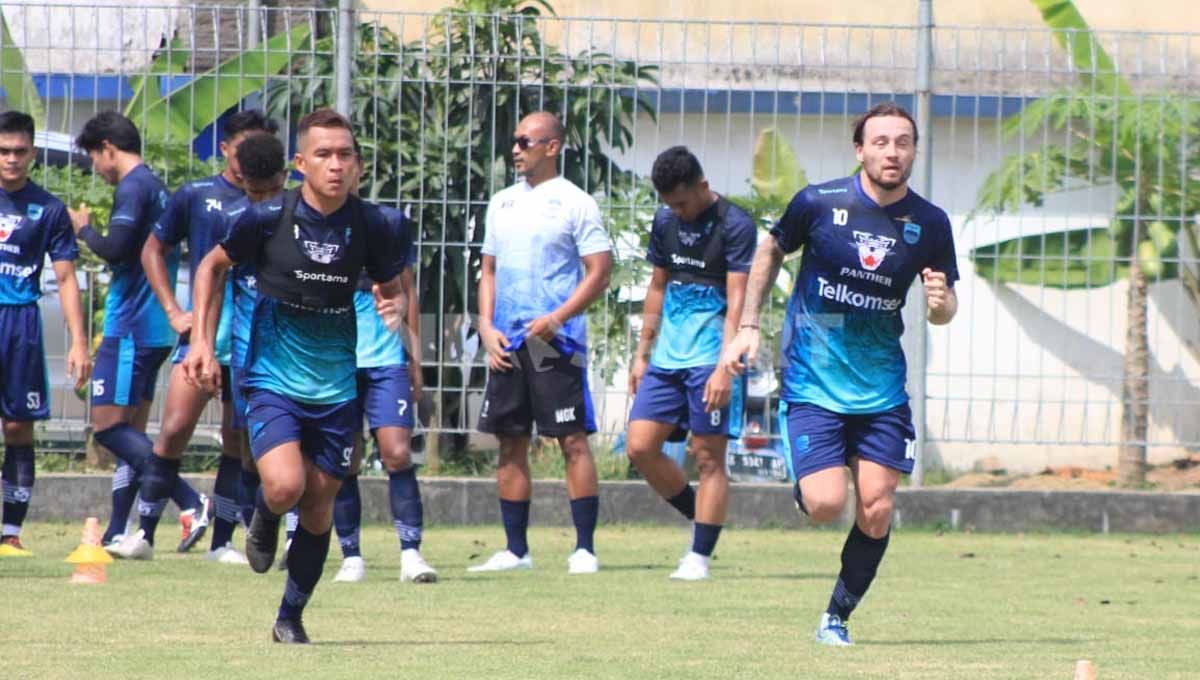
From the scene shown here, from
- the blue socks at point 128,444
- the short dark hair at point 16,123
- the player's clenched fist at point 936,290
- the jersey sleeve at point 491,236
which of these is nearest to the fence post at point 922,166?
the jersey sleeve at point 491,236

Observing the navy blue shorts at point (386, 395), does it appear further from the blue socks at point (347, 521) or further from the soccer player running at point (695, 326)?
the soccer player running at point (695, 326)

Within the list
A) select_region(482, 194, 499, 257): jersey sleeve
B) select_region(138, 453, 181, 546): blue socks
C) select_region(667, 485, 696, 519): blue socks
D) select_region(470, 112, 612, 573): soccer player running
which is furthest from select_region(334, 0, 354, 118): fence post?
select_region(667, 485, 696, 519): blue socks

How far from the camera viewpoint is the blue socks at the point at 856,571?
26.2ft

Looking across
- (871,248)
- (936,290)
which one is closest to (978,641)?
(936,290)

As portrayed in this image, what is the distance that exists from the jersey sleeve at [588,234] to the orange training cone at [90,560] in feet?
9.04

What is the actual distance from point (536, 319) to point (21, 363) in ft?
8.24

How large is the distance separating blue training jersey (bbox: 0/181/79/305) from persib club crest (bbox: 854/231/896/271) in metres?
4.74

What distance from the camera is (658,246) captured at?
11.2m

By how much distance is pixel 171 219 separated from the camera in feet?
35.4

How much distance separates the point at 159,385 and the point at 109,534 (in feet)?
7.22

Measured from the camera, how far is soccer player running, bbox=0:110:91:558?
11062 mm

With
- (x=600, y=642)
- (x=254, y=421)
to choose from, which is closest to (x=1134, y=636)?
(x=600, y=642)

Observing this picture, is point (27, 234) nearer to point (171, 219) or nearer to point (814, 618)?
point (171, 219)

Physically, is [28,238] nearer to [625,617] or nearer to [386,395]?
[386,395]
